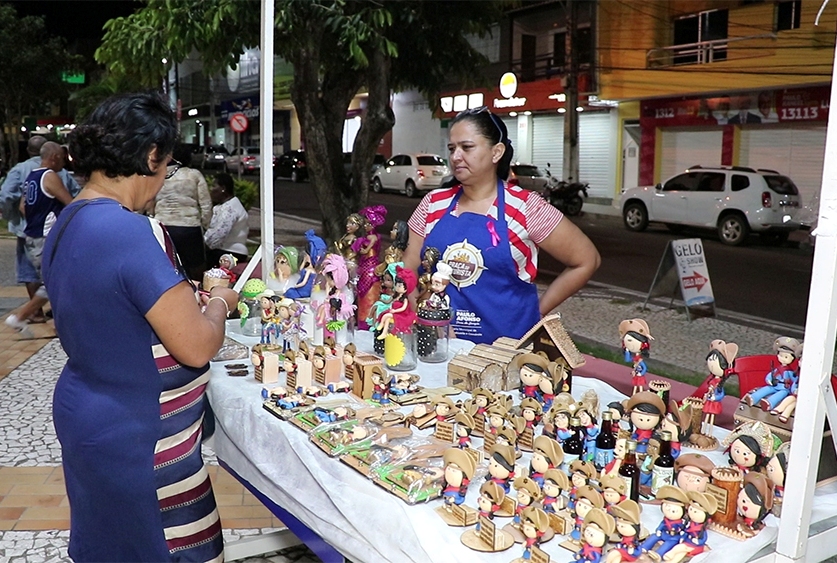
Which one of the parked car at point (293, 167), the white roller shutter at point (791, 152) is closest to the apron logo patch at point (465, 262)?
the white roller shutter at point (791, 152)

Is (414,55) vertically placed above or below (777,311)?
above

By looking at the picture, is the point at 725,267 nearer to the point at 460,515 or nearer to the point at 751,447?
the point at 751,447

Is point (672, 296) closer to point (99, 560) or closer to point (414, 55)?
point (414, 55)

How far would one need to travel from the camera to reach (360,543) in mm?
1380

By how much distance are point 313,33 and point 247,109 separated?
10789mm

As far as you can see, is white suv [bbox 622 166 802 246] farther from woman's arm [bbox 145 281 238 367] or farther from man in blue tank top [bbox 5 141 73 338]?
woman's arm [bbox 145 281 238 367]

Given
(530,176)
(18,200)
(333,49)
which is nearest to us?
(18,200)

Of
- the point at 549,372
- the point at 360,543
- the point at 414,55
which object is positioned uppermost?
the point at 414,55

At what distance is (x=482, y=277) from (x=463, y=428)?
3.09 feet

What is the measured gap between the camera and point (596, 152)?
696 inches

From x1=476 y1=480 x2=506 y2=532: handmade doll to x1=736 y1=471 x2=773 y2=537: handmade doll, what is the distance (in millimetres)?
380

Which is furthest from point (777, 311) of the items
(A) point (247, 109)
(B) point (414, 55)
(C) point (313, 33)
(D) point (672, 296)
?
(A) point (247, 109)

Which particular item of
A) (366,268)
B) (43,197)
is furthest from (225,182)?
(366,268)

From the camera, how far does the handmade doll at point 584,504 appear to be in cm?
115
